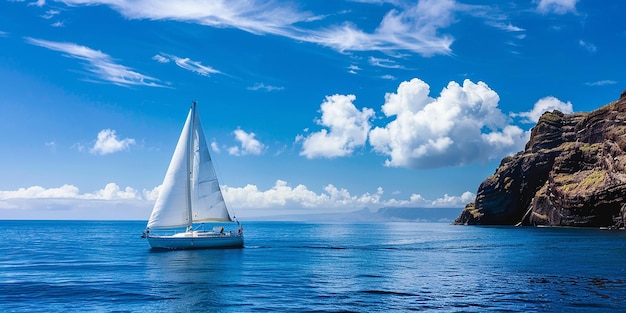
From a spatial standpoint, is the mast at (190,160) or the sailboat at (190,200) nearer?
the sailboat at (190,200)

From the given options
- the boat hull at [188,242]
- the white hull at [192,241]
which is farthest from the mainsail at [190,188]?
the boat hull at [188,242]

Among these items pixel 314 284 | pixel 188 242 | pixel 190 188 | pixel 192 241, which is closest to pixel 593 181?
pixel 190 188

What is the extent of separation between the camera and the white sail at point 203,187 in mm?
77938

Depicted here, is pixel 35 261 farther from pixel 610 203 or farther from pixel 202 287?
pixel 610 203

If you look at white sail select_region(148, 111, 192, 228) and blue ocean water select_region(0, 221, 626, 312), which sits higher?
white sail select_region(148, 111, 192, 228)

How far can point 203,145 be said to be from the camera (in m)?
78.9

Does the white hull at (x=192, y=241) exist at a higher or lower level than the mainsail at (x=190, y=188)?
lower

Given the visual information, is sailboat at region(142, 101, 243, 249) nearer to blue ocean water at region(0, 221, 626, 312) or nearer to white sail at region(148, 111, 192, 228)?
white sail at region(148, 111, 192, 228)

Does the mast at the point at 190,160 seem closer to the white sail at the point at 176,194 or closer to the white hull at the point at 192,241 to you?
the white sail at the point at 176,194

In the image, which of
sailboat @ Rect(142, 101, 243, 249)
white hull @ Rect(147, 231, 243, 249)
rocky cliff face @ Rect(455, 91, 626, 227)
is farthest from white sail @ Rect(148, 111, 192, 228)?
rocky cliff face @ Rect(455, 91, 626, 227)

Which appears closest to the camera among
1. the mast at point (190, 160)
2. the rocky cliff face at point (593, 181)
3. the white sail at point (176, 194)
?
the white sail at point (176, 194)

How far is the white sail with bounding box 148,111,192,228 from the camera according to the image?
76.0 meters

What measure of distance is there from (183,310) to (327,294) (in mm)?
10704

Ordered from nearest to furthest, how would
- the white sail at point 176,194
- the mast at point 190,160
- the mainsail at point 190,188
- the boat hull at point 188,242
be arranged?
the boat hull at point 188,242 → the white sail at point 176,194 → the mainsail at point 190,188 → the mast at point 190,160
